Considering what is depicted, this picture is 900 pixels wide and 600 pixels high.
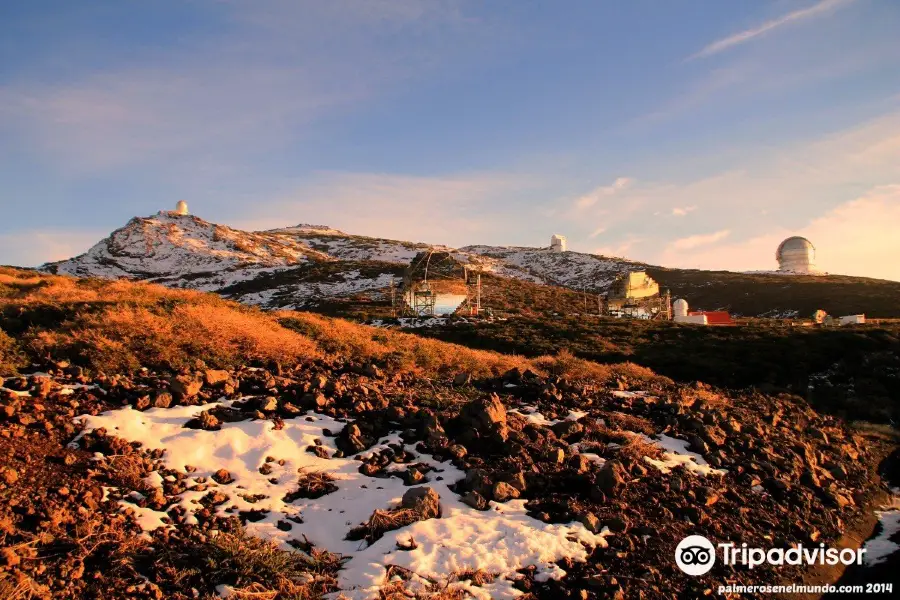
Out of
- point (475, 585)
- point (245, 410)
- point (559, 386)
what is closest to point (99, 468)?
point (245, 410)

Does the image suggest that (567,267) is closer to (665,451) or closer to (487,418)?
(665,451)

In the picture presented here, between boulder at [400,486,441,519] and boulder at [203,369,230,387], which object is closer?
boulder at [400,486,441,519]

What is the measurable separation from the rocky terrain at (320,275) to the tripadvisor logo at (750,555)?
39.3 meters

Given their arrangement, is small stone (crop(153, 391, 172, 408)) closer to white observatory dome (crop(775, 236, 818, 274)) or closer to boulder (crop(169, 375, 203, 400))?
boulder (crop(169, 375, 203, 400))

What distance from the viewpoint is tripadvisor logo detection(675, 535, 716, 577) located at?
6664 millimetres

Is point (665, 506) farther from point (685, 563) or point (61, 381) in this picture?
point (61, 381)

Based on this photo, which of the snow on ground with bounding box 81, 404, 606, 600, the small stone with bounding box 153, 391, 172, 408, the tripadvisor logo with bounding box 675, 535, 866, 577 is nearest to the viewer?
the snow on ground with bounding box 81, 404, 606, 600

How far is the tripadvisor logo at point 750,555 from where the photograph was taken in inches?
267

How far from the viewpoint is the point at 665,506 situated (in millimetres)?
7852

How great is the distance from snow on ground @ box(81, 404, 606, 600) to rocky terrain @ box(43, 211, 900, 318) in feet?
121

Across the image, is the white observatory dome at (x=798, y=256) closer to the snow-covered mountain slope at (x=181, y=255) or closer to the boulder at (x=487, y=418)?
the snow-covered mountain slope at (x=181, y=255)

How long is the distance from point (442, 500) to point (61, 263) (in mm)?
88029

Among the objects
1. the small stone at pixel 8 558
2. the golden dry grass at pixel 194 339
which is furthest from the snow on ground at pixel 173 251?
the small stone at pixel 8 558

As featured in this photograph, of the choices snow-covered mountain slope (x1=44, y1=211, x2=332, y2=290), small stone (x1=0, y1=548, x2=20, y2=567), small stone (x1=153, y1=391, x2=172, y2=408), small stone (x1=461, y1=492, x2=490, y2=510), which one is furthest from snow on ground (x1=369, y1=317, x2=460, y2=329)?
snow-covered mountain slope (x1=44, y1=211, x2=332, y2=290)
